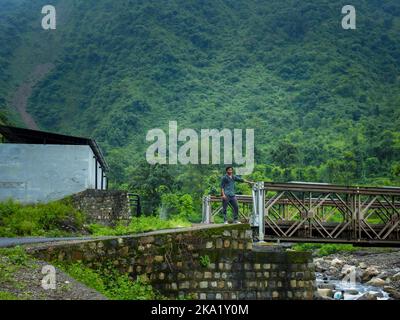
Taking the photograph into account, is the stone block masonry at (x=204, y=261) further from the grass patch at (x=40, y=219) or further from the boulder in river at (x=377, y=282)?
the boulder in river at (x=377, y=282)

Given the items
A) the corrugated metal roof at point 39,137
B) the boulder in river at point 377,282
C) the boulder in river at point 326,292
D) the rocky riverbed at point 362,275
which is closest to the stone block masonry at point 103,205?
the corrugated metal roof at point 39,137

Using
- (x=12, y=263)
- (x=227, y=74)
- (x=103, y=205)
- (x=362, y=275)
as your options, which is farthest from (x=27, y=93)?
(x=12, y=263)

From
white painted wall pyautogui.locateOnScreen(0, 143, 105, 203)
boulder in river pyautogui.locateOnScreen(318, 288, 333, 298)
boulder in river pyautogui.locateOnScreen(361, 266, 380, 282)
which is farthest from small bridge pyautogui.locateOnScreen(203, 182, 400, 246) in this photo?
boulder in river pyautogui.locateOnScreen(361, 266, 380, 282)

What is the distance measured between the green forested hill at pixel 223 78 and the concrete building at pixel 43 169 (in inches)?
878

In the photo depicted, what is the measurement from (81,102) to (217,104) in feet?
86.6

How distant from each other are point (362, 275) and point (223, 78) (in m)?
92.2

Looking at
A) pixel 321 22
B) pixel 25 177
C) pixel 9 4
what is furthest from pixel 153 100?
pixel 9 4

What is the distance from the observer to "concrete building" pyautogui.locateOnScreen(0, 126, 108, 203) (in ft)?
89.8

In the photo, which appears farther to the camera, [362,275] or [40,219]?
[362,275]

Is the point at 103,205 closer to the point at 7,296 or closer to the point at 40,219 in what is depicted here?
the point at 40,219

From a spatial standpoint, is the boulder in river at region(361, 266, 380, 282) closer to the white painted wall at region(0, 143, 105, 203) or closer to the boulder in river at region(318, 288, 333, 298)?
the boulder in river at region(318, 288, 333, 298)

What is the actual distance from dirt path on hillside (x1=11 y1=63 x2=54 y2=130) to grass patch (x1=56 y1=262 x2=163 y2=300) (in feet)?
315

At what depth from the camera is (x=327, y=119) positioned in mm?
98625

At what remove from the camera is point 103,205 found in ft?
93.8
